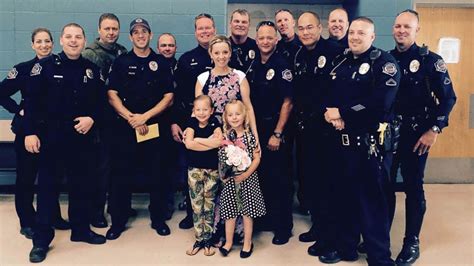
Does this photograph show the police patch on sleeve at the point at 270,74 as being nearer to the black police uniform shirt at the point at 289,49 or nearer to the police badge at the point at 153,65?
the black police uniform shirt at the point at 289,49

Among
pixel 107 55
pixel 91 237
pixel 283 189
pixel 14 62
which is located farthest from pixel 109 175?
pixel 14 62

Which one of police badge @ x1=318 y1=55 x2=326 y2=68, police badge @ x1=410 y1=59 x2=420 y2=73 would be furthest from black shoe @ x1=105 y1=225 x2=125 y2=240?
police badge @ x1=410 y1=59 x2=420 y2=73

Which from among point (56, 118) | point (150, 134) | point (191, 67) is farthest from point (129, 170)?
point (191, 67)

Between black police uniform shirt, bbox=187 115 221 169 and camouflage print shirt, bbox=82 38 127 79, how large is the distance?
1.02 m

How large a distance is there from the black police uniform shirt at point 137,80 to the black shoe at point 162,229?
0.80 m

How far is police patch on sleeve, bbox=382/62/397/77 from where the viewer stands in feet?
8.73

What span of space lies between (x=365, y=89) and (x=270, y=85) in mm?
734

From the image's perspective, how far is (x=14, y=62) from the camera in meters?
4.50

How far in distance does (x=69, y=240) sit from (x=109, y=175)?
612 mm

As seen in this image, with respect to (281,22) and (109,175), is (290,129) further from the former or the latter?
(109,175)

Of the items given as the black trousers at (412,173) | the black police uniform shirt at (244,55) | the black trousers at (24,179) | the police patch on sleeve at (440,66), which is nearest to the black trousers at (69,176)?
the black trousers at (24,179)

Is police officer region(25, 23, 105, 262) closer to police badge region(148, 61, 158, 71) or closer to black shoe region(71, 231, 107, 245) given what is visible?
black shoe region(71, 231, 107, 245)

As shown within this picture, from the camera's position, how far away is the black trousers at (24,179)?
3.38 metres

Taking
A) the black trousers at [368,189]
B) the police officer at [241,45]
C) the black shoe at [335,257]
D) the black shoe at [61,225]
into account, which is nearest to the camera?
the black trousers at [368,189]
